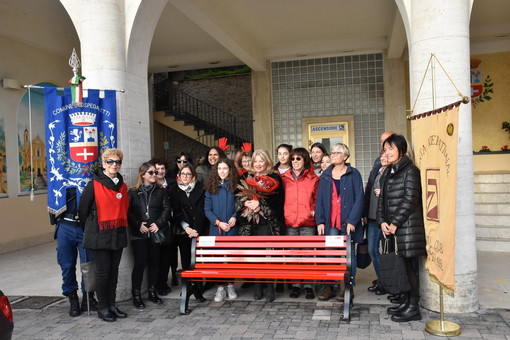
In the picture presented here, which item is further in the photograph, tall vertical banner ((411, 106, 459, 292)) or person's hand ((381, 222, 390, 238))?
person's hand ((381, 222, 390, 238))

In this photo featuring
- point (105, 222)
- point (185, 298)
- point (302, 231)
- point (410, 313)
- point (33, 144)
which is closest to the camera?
point (410, 313)

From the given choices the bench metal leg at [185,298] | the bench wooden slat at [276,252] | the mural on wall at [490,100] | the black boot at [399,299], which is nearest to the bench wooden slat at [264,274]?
the bench metal leg at [185,298]

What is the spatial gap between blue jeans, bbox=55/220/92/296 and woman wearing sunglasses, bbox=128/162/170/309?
0.50 meters

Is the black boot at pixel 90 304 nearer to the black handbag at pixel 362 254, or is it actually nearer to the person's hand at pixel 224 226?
the person's hand at pixel 224 226

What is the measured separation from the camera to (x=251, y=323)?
13.7ft

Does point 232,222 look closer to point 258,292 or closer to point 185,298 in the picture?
point 258,292

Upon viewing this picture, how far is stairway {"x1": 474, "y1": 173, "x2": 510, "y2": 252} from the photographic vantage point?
7070mm

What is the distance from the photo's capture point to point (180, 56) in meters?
11.8

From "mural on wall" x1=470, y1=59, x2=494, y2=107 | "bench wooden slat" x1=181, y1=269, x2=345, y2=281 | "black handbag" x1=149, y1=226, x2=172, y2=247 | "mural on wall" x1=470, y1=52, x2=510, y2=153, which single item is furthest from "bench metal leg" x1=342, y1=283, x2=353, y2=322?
"mural on wall" x1=470, y1=59, x2=494, y2=107

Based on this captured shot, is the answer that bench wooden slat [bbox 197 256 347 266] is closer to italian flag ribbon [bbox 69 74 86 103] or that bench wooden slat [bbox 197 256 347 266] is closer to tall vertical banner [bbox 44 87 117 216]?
tall vertical banner [bbox 44 87 117 216]

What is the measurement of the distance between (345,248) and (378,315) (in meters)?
0.69

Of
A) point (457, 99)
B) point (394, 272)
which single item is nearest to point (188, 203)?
point (394, 272)

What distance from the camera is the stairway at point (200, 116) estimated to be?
51.3 ft

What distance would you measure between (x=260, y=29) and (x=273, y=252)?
6424mm
